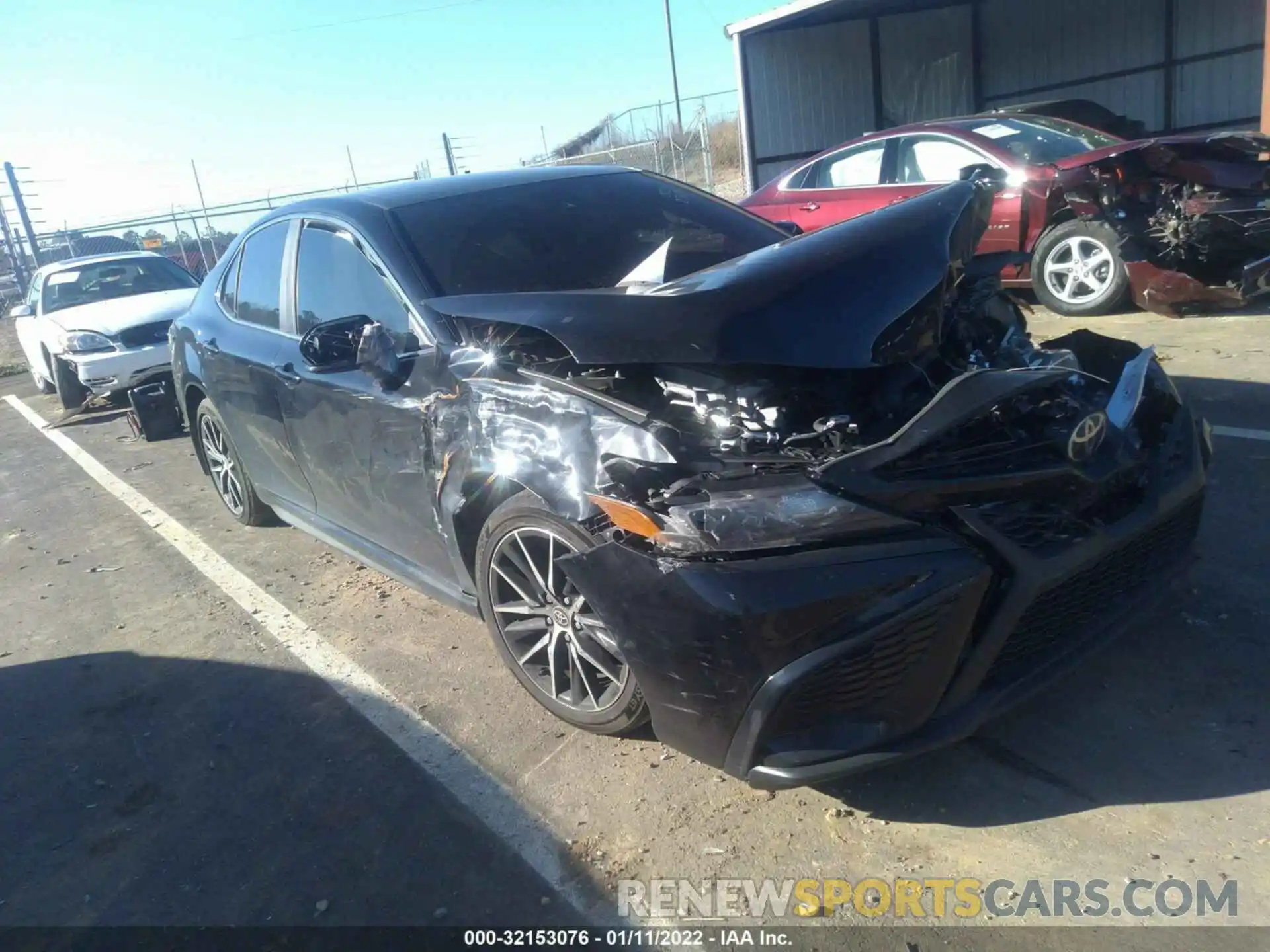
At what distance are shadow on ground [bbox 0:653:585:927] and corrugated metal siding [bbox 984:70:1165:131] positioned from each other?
1622 cm

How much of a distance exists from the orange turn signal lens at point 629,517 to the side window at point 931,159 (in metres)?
6.59

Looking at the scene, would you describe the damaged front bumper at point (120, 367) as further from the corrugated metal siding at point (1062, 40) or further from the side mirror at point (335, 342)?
the corrugated metal siding at point (1062, 40)

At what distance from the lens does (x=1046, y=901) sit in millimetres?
2189

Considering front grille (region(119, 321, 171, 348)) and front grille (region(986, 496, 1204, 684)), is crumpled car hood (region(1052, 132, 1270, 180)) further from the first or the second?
front grille (region(119, 321, 171, 348))

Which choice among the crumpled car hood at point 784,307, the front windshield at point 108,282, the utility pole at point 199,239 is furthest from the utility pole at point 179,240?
the crumpled car hood at point 784,307

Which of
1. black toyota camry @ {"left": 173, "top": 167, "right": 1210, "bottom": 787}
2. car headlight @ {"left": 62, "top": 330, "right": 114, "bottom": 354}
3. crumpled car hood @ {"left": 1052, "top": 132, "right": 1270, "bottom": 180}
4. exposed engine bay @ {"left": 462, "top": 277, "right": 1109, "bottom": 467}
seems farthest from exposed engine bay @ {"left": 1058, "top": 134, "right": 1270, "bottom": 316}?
car headlight @ {"left": 62, "top": 330, "right": 114, "bottom": 354}

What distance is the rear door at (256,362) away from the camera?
431 centimetres

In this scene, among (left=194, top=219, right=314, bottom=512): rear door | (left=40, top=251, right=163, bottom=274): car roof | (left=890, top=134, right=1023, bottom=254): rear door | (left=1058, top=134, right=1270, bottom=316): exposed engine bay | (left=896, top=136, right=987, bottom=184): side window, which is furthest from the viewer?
(left=40, top=251, right=163, bottom=274): car roof

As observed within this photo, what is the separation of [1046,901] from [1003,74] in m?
17.2

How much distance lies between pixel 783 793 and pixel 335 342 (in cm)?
209

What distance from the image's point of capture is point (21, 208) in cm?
2098

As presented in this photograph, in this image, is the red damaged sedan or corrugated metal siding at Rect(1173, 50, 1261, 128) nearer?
the red damaged sedan

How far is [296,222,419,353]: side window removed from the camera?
3.49 metres

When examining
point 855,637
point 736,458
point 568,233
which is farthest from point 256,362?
point 855,637
